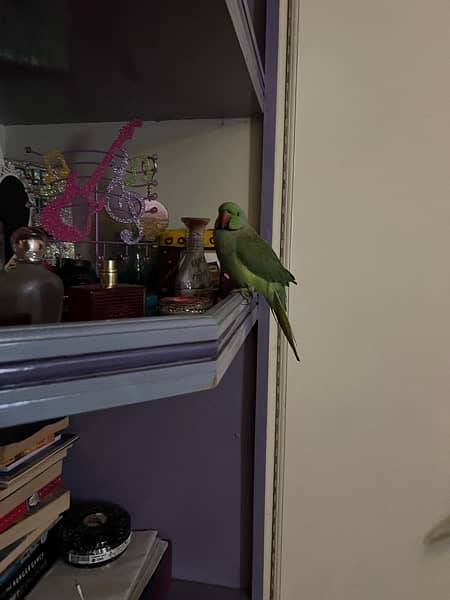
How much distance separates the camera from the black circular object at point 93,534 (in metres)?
0.65

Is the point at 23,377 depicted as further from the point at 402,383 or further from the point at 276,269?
the point at 402,383

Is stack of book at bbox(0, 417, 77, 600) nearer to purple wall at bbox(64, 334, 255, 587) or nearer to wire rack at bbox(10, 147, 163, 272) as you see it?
purple wall at bbox(64, 334, 255, 587)

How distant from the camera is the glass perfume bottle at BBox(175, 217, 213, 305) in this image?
0.55m

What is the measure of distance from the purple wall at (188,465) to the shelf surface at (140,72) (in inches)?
15.4

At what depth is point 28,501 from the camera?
62 centimetres

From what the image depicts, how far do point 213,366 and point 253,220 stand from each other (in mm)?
504

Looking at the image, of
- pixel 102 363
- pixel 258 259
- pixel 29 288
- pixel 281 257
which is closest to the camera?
pixel 102 363

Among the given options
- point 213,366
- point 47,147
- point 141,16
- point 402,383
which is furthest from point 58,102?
point 402,383

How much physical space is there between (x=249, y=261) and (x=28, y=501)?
44 cm

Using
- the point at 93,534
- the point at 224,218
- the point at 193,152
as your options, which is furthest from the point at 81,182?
the point at 93,534

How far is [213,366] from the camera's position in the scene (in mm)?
312

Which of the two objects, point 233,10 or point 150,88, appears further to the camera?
point 150,88

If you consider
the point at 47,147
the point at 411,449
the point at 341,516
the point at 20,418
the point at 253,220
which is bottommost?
the point at 341,516

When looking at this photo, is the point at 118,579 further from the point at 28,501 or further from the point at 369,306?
the point at 369,306
